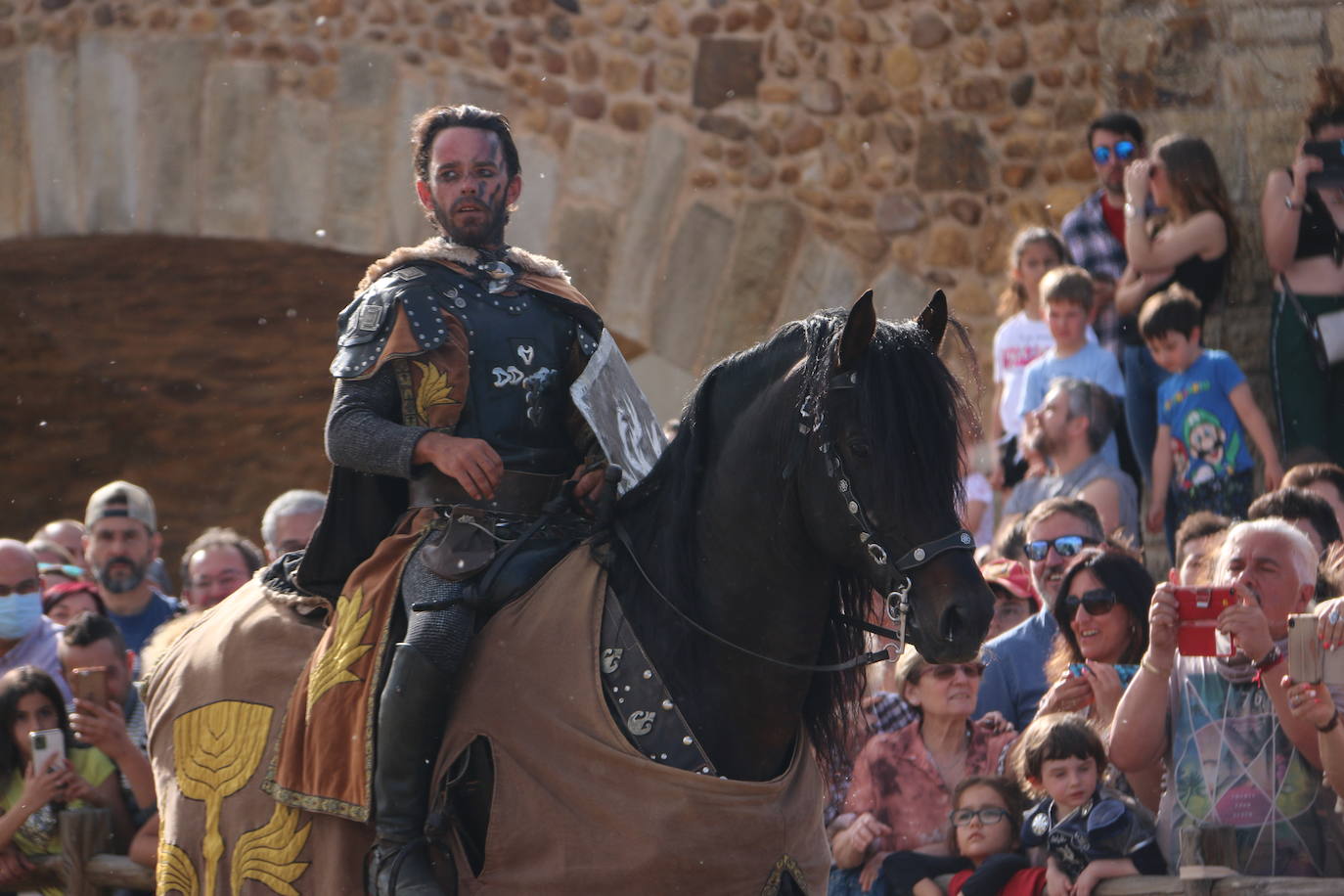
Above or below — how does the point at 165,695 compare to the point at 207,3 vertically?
below

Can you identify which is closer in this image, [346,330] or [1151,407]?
[346,330]

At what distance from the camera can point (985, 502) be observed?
27.1 feet

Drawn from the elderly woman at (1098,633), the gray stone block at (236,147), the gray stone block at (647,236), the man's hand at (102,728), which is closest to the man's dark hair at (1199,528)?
the elderly woman at (1098,633)

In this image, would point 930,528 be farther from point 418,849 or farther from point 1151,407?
point 1151,407

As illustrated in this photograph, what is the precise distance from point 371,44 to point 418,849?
7.46m

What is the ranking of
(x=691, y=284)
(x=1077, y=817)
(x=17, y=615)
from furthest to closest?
(x=691, y=284) → (x=17, y=615) → (x=1077, y=817)

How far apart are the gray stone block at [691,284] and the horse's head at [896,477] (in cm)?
644

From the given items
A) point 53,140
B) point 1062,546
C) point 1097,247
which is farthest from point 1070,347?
point 53,140

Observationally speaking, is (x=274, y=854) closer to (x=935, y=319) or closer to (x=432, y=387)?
(x=432, y=387)

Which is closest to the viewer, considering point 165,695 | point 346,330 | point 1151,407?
point 346,330

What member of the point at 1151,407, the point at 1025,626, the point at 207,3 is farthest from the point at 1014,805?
the point at 207,3

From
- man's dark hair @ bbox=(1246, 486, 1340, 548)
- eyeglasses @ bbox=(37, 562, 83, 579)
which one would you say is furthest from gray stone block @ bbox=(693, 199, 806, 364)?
man's dark hair @ bbox=(1246, 486, 1340, 548)

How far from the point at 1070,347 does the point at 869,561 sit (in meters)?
4.26

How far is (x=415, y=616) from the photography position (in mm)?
4066
